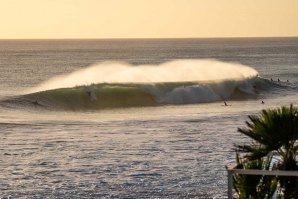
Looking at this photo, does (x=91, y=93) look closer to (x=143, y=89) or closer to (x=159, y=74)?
(x=143, y=89)

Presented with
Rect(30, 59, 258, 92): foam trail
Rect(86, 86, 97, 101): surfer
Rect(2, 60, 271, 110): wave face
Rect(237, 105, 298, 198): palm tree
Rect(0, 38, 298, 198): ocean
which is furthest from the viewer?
Rect(30, 59, 258, 92): foam trail

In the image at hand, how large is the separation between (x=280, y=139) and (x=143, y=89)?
157 feet

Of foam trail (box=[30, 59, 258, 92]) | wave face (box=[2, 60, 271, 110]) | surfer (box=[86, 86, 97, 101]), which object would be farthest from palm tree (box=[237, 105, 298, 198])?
foam trail (box=[30, 59, 258, 92])

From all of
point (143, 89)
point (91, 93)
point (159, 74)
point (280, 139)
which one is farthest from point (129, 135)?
point (159, 74)

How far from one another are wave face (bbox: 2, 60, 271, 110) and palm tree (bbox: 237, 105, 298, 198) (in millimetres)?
40668

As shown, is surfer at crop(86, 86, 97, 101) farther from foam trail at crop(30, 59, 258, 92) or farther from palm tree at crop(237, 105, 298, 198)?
palm tree at crop(237, 105, 298, 198)

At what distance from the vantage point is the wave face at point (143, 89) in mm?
54188

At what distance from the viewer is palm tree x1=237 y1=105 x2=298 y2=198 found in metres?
11.2

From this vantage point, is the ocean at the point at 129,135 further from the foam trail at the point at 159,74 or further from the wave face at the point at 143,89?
the foam trail at the point at 159,74

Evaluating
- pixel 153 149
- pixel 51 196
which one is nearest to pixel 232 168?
pixel 51 196

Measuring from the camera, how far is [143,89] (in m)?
59.2

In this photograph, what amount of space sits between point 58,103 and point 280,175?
43.2 meters

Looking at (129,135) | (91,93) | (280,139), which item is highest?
(91,93)

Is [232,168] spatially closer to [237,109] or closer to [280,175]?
[280,175]
